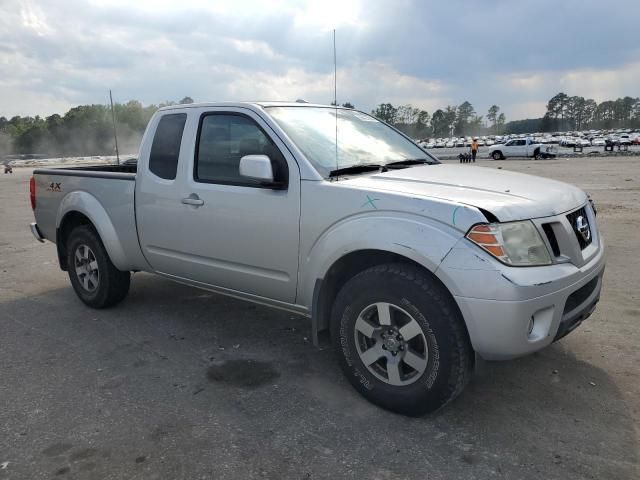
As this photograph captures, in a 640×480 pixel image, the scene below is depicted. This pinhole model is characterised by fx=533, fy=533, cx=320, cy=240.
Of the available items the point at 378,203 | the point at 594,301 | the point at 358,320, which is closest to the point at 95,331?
the point at 358,320

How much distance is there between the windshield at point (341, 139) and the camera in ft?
11.9

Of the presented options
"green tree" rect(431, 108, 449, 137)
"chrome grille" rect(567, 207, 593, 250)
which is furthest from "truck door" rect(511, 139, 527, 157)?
"green tree" rect(431, 108, 449, 137)

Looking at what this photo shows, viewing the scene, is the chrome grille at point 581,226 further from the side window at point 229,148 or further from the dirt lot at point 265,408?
the side window at point 229,148

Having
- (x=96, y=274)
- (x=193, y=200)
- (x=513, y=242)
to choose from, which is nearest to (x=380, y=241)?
(x=513, y=242)

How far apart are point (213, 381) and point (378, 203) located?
1.69m

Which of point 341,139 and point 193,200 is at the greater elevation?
point 341,139

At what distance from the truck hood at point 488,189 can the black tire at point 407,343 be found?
475mm

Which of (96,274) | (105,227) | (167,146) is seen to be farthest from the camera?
(96,274)

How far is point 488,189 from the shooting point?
3.13m

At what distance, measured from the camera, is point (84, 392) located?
3525 millimetres

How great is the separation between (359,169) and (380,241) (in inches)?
31.1

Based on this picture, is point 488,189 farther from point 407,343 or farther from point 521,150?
point 521,150

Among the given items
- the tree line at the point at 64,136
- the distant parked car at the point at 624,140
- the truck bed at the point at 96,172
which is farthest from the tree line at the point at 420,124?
the truck bed at the point at 96,172

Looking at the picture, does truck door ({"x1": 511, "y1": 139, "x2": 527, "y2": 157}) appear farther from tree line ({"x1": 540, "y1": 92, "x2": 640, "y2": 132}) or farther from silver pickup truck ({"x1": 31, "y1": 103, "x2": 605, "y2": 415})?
tree line ({"x1": 540, "y1": 92, "x2": 640, "y2": 132})
